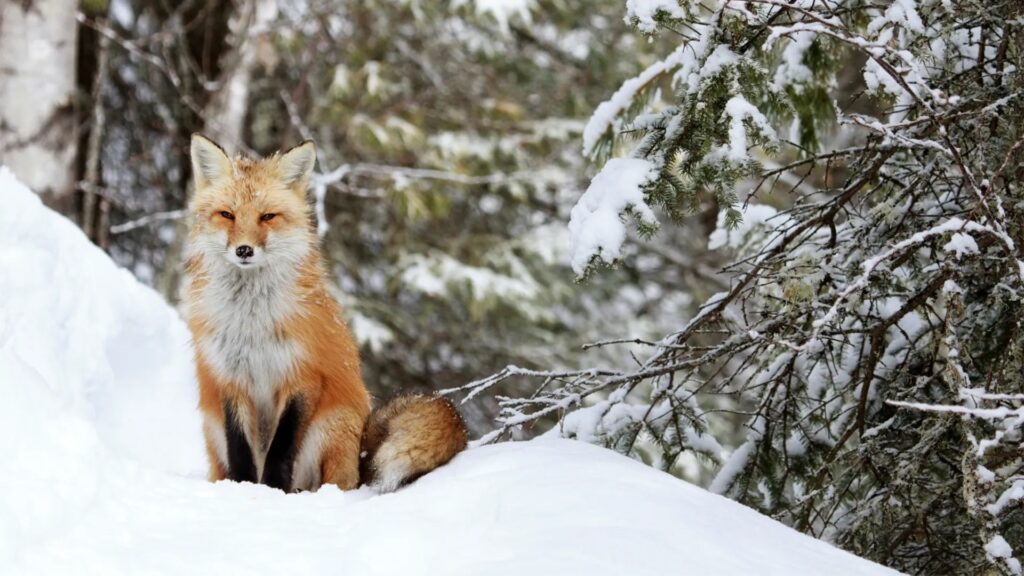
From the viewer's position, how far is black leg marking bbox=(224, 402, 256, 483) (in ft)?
14.4

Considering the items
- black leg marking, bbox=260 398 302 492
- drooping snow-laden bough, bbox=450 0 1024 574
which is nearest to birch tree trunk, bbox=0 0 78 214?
black leg marking, bbox=260 398 302 492

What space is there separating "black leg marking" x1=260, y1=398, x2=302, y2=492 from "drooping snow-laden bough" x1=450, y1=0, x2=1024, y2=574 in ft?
2.88

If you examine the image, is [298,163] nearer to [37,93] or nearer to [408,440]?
[408,440]

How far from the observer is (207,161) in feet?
15.9

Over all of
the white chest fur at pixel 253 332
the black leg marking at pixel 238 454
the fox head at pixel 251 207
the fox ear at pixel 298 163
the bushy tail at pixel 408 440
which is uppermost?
the fox ear at pixel 298 163

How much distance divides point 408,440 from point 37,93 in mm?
5532

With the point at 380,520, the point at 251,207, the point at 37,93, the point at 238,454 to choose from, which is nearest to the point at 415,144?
the point at 37,93

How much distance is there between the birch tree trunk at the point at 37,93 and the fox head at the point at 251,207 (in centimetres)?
375

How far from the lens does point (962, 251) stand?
130 inches

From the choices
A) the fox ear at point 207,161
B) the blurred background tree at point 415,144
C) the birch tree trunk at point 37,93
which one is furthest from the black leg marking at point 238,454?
the blurred background tree at point 415,144

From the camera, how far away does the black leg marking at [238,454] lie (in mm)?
4375

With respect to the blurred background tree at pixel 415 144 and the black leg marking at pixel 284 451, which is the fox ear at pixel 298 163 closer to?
the black leg marking at pixel 284 451

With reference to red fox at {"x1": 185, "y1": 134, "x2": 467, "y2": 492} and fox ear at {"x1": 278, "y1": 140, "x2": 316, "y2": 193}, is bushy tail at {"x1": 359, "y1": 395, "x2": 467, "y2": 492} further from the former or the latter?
fox ear at {"x1": 278, "y1": 140, "x2": 316, "y2": 193}

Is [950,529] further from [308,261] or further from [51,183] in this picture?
[51,183]
